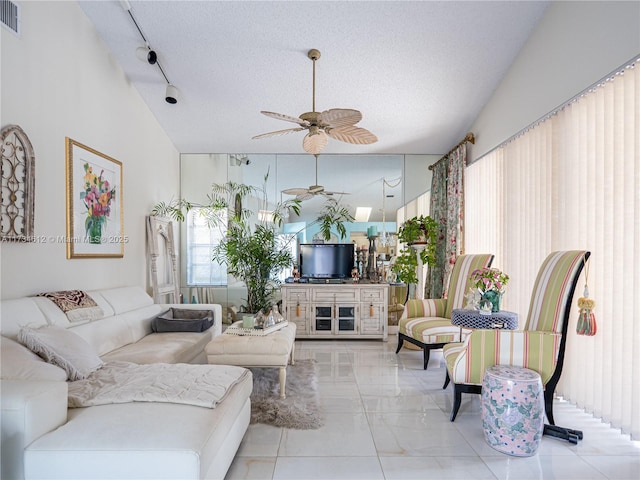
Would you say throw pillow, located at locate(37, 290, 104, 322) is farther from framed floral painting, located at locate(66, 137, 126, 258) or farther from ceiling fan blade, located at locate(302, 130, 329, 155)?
ceiling fan blade, located at locate(302, 130, 329, 155)

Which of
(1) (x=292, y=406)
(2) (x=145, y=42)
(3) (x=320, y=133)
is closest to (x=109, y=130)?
(2) (x=145, y=42)

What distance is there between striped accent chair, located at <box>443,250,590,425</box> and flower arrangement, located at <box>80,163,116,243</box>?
11.0 feet

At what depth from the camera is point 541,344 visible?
2.49 metres

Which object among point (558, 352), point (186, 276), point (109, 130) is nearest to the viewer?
point (558, 352)

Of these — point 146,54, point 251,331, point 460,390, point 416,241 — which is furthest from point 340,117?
point 416,241

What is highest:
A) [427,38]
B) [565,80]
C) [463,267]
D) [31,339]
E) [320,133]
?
[427,38]

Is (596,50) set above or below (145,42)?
below

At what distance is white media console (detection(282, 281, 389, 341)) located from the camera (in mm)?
5211

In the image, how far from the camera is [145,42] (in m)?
3.73

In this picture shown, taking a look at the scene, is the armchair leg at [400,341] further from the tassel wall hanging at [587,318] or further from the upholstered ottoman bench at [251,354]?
the tassel wall hanging at [587,318]

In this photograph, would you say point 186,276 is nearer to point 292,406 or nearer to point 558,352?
point 292,406

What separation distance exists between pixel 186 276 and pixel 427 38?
4.44 m

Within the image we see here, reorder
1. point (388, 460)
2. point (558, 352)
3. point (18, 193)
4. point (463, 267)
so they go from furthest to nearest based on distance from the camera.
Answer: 1. point (463, 267)
2. point (18, 193)
3. point (558, 352)
4. point (388, 460)

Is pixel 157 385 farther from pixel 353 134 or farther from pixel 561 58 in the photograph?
pixel 561 58
